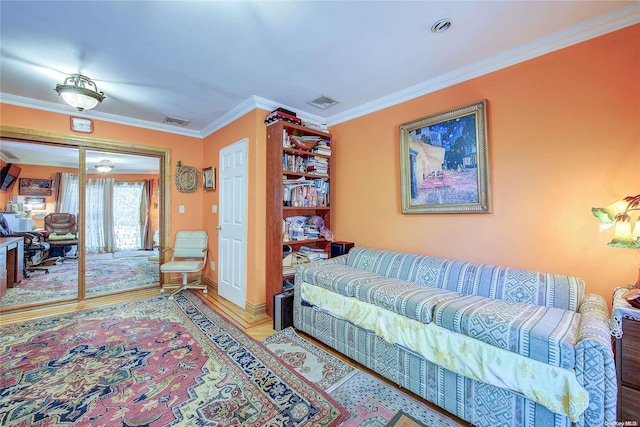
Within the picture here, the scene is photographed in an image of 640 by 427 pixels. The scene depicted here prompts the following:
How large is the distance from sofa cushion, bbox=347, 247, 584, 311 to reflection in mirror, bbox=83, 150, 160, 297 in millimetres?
3607

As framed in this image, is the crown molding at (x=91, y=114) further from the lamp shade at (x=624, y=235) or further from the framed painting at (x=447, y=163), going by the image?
the lamp shade at (x=624, y=235)

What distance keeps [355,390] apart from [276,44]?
2516mm

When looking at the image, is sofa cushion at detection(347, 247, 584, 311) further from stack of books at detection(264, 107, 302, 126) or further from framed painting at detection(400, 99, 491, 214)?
stack of books at detection(264, 107, 302, 126)

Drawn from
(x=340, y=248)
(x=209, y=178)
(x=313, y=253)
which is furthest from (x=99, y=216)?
(x=340, y=248)

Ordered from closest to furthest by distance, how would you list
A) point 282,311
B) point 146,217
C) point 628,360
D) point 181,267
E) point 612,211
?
point 628,360 < point 612,211 < point 282,311 < point 181,267 < point 146,217

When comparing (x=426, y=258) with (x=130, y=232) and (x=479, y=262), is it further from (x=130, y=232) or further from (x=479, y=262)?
(x=130, y=232)

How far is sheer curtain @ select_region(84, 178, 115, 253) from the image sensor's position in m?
3.77

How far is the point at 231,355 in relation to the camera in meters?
2.15

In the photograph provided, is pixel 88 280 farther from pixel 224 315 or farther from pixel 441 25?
pixel 441 25

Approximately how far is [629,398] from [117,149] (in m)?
5.08

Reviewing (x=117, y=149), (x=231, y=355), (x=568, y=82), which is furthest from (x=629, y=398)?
(x=117, y=149)

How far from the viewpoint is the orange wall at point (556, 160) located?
5.44ft

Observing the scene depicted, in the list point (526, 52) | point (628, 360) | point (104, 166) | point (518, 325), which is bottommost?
point (628, 360)

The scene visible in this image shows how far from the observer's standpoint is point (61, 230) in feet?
12.4
